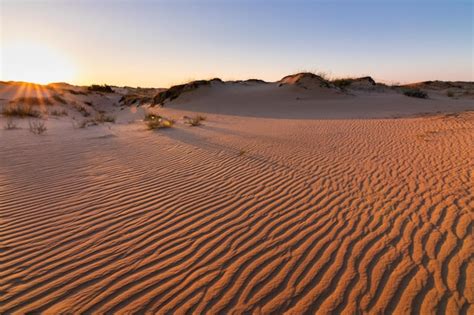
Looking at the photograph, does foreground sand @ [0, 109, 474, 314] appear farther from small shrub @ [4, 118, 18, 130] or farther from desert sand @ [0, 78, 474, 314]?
small shrub @ [4, 118, 18, 130]

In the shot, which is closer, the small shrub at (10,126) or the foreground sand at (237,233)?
the foreground sand at (237,233)

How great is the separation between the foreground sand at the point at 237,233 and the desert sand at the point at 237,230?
0.6 inches

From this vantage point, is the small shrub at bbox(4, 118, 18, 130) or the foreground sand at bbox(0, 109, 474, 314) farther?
the small shrub at bbox(4, 118, 18, 130)

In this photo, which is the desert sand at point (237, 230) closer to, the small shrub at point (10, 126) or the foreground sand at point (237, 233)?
the foreground sand at point (237, 233)

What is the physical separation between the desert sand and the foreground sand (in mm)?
16

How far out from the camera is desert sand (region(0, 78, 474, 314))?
2.22 m

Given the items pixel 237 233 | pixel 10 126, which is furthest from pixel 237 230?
pixel 10 126

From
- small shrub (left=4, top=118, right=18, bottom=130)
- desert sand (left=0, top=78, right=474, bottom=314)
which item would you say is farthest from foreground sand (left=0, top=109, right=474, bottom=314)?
small shrub (left=4, top=118, right=18, bottom=130)

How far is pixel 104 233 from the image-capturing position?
3.11 m

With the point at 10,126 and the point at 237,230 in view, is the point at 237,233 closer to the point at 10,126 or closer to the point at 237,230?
the point at 237,230

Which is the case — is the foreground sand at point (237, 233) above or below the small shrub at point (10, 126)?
below

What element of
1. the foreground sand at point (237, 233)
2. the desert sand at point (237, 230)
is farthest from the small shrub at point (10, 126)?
the foreground sand at point (237, 233)

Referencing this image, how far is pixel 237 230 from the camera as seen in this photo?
10.5ft

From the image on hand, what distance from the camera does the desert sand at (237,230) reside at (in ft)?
7.30
